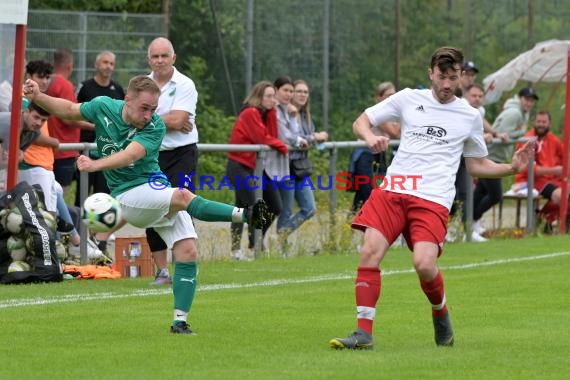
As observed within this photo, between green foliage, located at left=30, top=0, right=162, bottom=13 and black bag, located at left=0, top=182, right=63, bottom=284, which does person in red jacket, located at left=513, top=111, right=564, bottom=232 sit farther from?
black bag, located at left=0, top=182, right=63, bottom=284

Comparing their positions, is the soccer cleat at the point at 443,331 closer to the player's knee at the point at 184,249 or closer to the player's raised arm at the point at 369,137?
the player's raised arm at the point at 369,137

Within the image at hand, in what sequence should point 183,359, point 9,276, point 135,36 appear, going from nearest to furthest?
point 183,359 → point 9,276 → point 135,36

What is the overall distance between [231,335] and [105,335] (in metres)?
0.86

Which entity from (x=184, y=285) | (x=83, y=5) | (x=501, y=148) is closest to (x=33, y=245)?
(x=184, y=285)

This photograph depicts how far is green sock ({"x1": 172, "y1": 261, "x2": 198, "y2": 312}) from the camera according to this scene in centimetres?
1070

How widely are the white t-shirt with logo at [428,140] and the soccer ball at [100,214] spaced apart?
1.79 meters

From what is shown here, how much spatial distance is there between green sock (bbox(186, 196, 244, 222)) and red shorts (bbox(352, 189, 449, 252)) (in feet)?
3.73

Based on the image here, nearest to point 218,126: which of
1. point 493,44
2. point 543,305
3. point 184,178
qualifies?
point 493,44

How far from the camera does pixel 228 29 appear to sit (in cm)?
2627

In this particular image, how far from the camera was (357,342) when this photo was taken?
990 centimetres

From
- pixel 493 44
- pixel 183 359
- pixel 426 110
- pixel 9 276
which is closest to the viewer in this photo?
pixel 183 359

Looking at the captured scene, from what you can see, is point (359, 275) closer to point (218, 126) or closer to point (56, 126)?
point (56, 126)

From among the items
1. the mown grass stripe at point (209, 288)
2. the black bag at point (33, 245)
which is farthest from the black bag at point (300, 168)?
the black bag at point (33, 245)

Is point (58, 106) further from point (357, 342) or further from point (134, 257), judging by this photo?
point (134, 257)
